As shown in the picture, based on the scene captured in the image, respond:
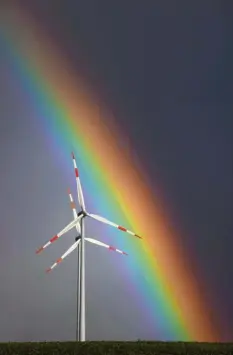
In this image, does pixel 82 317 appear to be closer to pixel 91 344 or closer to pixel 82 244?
pixel 82 244

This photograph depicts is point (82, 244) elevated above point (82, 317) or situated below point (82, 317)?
above

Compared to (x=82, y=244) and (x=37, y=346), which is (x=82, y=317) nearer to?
(x=82, y=244)

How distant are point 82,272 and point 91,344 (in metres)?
7.76

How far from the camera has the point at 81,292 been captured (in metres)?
17.9

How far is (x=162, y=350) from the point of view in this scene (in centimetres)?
1008

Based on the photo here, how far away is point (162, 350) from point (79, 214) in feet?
35.6

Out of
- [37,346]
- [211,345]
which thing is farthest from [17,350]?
[211,345]

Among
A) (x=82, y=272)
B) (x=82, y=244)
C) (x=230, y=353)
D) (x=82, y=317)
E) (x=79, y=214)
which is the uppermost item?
(x=79, y=214)

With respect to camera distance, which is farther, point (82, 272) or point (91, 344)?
point (82, 272)

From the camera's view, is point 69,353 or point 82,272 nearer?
point 69,353

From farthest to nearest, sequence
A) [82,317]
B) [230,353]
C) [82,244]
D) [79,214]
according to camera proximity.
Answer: [79,214] < [82,244] < [82,317] < [230,353]

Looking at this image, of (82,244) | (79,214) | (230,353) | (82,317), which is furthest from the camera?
(79,214)

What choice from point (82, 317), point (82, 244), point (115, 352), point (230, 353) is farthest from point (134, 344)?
point (82, 244)

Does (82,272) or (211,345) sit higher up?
(82,272)
